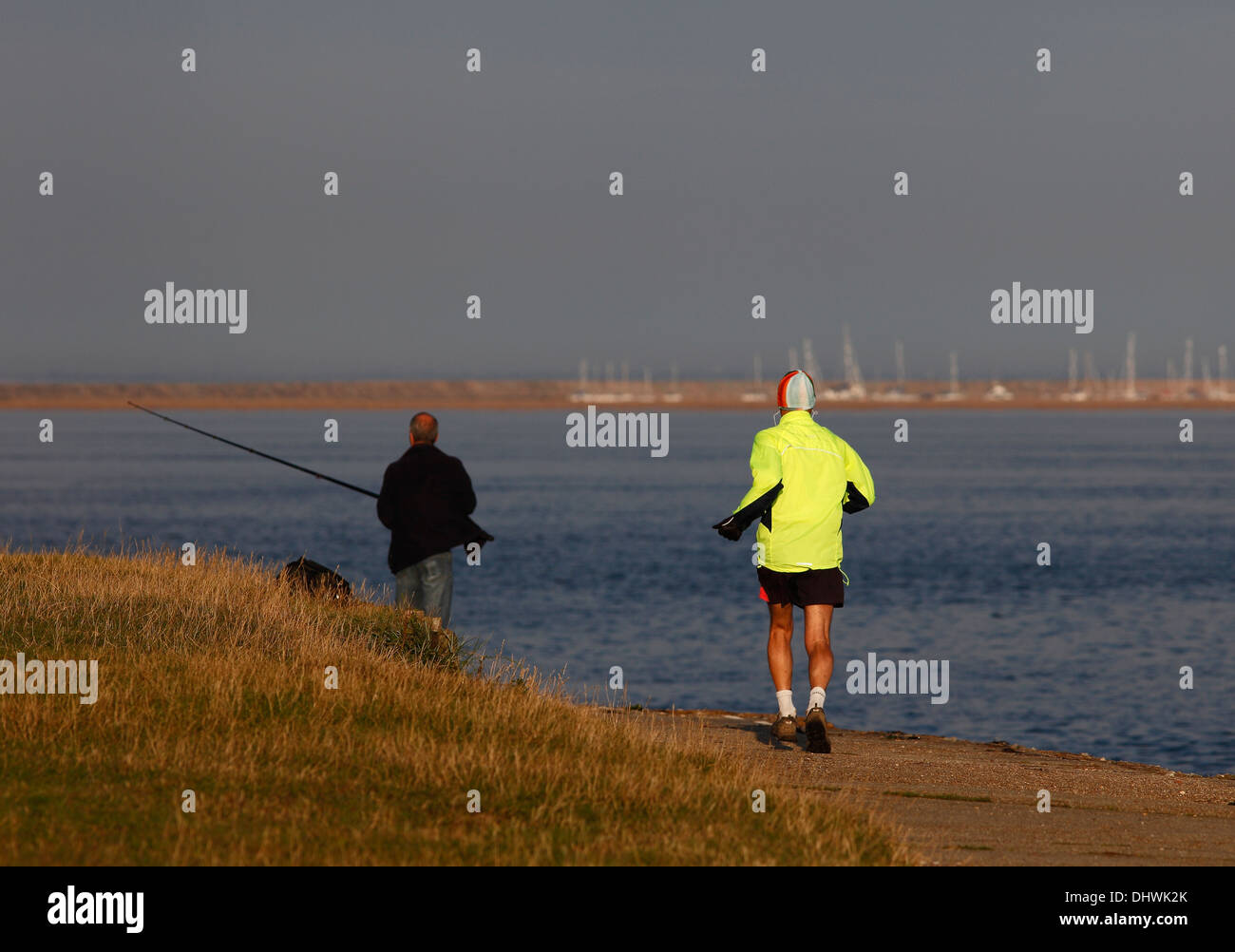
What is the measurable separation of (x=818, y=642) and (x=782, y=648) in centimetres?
27

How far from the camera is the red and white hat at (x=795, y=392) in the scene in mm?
10719

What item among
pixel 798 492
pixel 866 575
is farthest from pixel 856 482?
pixel 866 575

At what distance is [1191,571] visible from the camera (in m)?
48.6

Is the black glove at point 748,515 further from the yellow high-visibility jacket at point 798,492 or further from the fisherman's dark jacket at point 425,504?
the fisherman's dark jacket at point 425,504

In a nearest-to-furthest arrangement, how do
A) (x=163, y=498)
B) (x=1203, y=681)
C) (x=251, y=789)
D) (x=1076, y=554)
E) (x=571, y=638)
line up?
(x=251, y=789), (x=1203, y=681), (x=571, y=638), (x=1076, y=554), (x=163, y=498)

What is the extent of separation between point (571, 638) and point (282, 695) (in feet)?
78.8

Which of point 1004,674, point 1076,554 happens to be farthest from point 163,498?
point 1004,674

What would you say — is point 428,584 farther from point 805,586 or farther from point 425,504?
point 805,586

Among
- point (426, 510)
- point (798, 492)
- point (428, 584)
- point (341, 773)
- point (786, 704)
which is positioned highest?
point (426, 510)

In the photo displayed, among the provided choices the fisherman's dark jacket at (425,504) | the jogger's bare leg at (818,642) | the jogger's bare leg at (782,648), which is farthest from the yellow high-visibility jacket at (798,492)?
the fisherman's dark jacket at (425,504)

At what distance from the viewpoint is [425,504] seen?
42.7 feet

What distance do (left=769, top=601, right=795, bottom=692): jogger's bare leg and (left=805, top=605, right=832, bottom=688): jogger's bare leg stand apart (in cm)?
5
